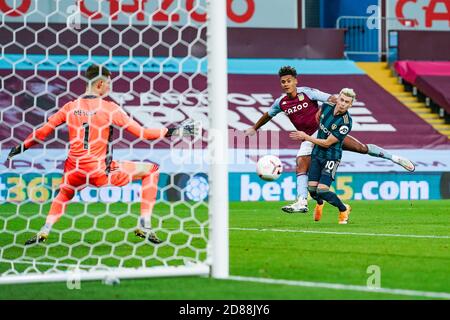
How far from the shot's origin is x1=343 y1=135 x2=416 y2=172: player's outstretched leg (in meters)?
11.7

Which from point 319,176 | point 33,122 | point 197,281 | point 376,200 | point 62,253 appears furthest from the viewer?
point 33,122

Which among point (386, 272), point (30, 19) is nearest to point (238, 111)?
point (30, 19)

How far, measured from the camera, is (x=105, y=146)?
7766 millimetres

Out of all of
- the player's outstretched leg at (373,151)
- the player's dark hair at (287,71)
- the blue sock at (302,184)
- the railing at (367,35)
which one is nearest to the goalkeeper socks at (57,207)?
the player's dark hair at (287,71)

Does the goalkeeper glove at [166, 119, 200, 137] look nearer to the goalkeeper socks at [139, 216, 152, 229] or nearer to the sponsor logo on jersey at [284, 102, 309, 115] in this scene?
the goalkeeper socks at [139, 216, 152, 229]

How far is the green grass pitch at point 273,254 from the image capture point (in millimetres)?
5195

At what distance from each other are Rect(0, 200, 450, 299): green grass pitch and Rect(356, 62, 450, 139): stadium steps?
9.28m

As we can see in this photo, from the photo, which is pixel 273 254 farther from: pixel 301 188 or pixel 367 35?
pixel 367 35

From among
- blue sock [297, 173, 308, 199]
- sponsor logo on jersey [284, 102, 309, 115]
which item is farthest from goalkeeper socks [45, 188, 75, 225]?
sponsor logo on jersey [284, 102, 309, 115]

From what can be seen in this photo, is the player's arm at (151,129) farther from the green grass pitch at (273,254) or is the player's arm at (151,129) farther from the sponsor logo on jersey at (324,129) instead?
the sponsor logo on jersey at (324,129)

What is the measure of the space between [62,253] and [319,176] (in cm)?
416

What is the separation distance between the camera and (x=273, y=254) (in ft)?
23.2
